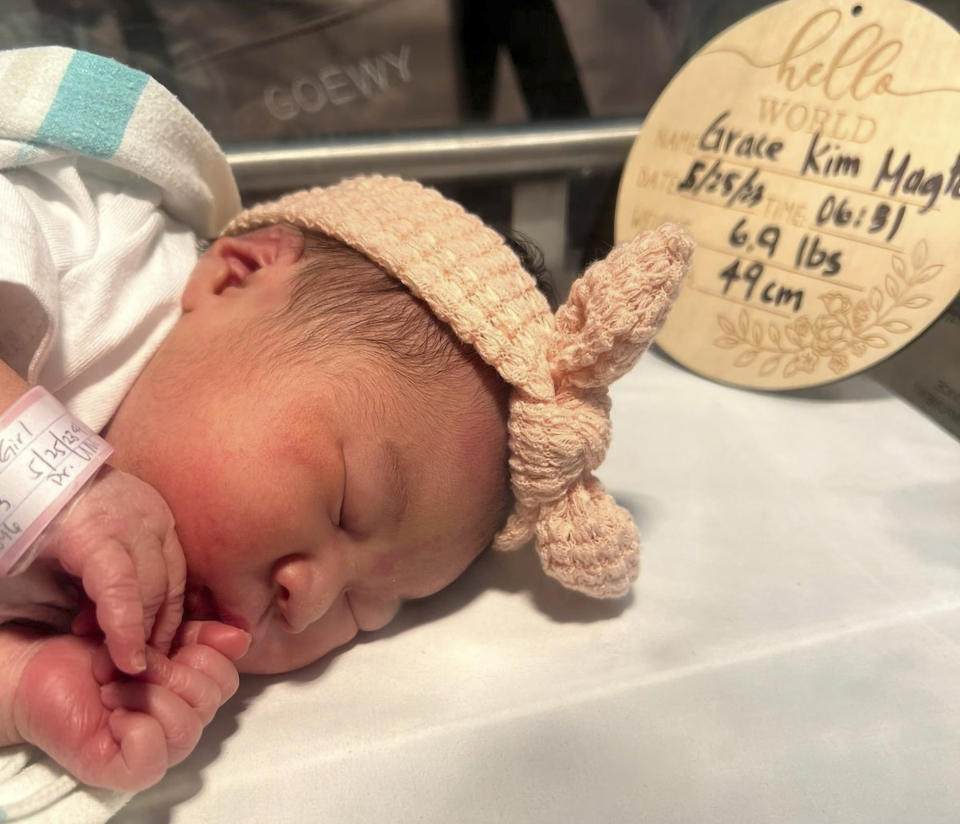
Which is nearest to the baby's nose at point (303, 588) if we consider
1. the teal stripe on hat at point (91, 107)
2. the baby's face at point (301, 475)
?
the baby's face at point (301, 475)

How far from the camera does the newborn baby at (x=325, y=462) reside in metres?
0.56

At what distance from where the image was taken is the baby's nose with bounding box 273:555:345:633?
63 centimetres

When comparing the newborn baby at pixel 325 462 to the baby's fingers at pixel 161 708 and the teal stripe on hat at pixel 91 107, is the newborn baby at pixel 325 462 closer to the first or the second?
the baby's fingers at pixel 161 708

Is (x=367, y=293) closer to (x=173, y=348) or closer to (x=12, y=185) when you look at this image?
(x=173, y=348)

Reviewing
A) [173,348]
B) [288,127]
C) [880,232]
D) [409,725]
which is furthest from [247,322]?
[288,127]

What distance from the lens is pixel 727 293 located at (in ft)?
3.59

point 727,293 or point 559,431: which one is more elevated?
point 559,431

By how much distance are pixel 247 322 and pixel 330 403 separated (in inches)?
4.6

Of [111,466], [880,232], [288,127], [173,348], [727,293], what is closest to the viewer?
[111,466]

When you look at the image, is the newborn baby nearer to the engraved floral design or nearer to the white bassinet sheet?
the white bassinet sheet

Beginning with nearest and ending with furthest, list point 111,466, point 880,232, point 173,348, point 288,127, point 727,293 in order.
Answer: point 111,466, point 173,348, point 880,232, point 727,293, point 288,127

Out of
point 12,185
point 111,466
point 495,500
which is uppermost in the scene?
point 12,185

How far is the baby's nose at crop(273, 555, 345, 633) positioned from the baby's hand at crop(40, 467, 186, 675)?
0.26 ft

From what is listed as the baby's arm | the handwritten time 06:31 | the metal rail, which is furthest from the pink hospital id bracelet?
the handwritten time 06:31
